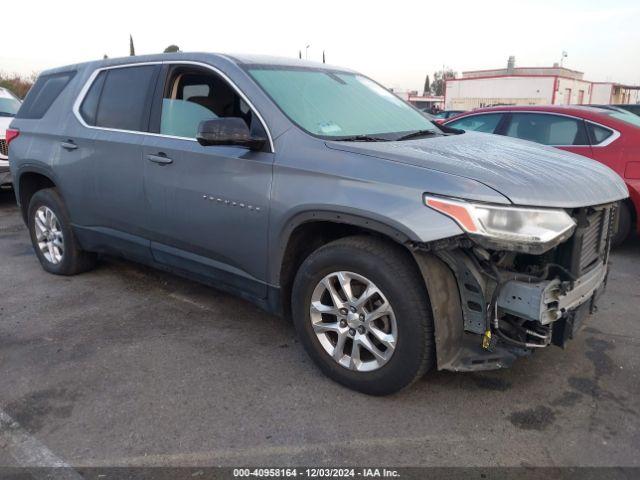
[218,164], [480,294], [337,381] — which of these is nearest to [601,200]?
[480,294]

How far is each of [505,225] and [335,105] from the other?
1.51 metres

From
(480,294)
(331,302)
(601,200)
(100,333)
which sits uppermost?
(601,200)

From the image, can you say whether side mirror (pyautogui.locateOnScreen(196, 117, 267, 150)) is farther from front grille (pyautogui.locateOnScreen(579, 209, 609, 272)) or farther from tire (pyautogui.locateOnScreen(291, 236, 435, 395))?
front grille (pyautogui.locateOnScreen(579, 209, 609, 272))

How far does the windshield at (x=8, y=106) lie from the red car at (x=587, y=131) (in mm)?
7243

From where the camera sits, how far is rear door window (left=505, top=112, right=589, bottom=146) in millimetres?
6016

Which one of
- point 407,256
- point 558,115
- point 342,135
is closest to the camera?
point 407,256

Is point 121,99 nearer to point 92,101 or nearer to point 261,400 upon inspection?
point 92,101

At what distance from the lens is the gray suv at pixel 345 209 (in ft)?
8.41

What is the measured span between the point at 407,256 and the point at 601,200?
1.05 meters

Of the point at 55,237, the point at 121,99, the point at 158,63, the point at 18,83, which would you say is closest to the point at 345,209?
the point at 158,63

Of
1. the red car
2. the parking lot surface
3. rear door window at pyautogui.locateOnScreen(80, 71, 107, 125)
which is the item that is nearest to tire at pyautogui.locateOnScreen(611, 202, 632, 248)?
the red car

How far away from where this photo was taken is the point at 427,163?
2689 mm

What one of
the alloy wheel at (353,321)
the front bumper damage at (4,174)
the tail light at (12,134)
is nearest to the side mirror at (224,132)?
the alloy wheel at (353,321)

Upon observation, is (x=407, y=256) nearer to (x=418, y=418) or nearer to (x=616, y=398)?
(x=418, y=418)
